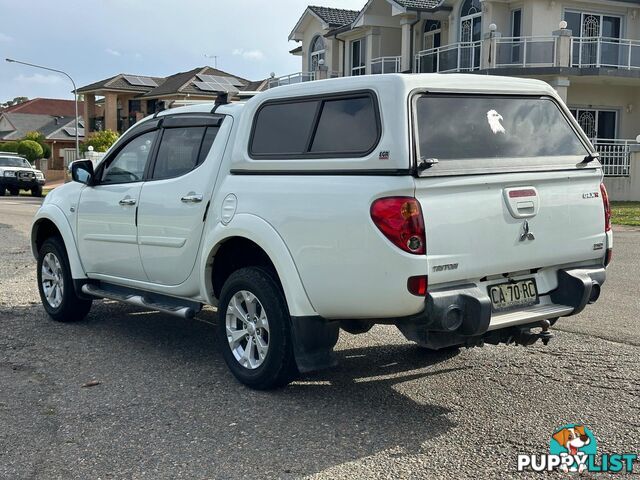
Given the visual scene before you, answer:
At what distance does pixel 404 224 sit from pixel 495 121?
118 centimetres

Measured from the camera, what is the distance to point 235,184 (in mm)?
5535

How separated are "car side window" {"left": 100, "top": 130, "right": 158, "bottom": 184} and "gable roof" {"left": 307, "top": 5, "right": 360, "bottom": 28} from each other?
1266 inches

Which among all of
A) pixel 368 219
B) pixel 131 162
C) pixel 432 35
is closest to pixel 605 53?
pixel 432 35

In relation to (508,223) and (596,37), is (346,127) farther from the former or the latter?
(596,37)

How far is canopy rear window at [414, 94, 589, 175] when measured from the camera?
15.5 feet

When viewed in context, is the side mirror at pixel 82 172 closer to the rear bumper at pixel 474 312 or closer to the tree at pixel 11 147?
the rear bumper at pixel 474 312

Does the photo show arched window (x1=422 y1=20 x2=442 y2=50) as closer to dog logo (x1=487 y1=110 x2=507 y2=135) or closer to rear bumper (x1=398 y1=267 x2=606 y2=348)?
dog logo (x1=487 y1=110 x2=507 y2=135)

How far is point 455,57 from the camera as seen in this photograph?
29062 mm

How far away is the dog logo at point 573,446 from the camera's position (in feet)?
13.5

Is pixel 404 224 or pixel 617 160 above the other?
pixel 617 160

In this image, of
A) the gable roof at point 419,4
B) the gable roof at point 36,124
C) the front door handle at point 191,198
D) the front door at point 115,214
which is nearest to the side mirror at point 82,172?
the front door at point 115,214

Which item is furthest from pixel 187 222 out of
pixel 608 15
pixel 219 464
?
pixel 608 15

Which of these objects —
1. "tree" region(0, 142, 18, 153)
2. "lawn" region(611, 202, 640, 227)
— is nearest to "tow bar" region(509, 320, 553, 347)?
"lawn" region(611, 202, 640, 227)

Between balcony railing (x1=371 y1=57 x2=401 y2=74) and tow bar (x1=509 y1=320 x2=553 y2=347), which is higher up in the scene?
balcony railing (x1=371 y1=57 x2=401 y2=74)
